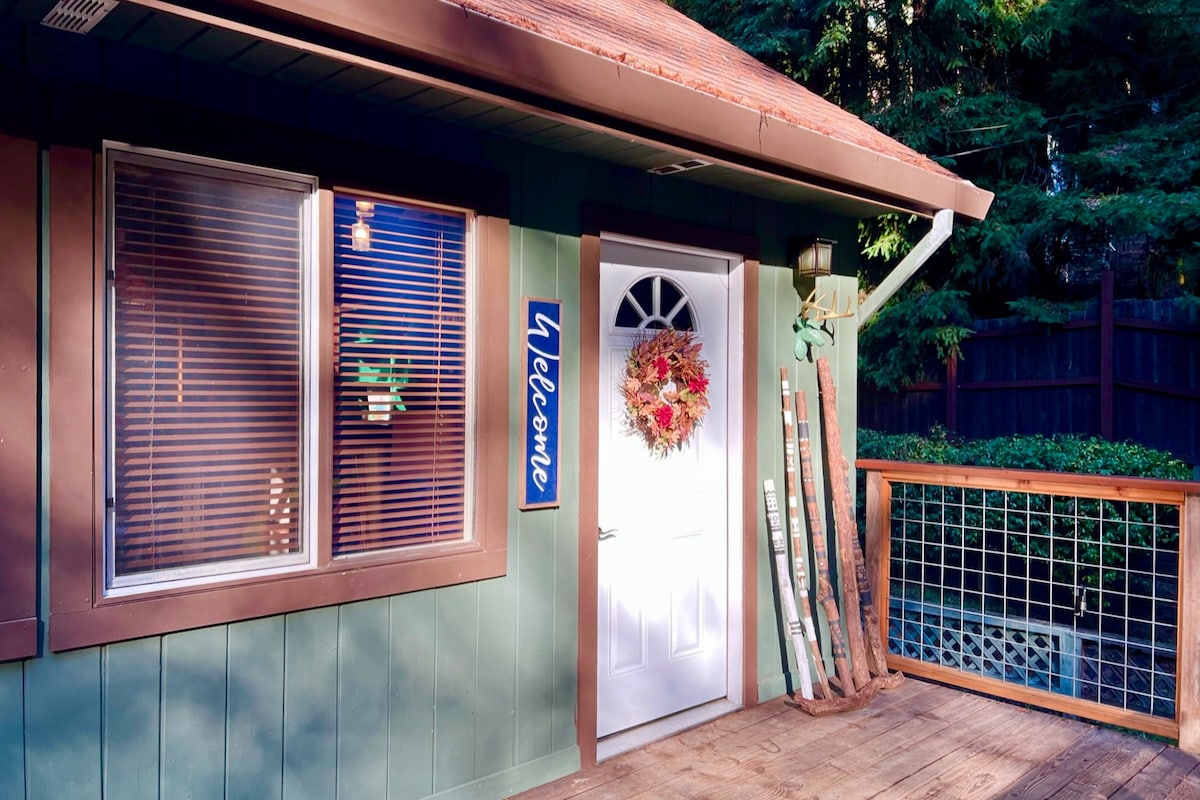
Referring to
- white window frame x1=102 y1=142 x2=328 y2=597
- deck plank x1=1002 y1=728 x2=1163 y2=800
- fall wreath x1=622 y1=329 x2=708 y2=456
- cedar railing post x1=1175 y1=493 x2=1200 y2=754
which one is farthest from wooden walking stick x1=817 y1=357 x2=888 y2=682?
white window frame x1=102 y1=142 x2=328 y2=597

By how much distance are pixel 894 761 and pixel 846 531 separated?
111 centimetres

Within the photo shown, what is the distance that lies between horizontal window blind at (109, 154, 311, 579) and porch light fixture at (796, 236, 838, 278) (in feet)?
7.66

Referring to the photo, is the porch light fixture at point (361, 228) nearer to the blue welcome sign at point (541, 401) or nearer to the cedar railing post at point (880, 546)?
the blue welcome sign at point (541, 401)

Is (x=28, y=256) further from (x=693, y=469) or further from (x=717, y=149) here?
(x=693, y=469)

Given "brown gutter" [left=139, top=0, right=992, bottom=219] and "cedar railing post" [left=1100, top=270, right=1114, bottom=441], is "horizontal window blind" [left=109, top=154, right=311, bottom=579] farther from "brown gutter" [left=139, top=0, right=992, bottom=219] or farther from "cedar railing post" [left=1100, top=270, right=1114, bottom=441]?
"cedar railing post" [left=1100, top=270, right=1114, bottom=441]

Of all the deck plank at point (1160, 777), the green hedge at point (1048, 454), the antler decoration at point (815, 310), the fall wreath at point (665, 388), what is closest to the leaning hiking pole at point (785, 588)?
the fall wreath at point (665, 388)

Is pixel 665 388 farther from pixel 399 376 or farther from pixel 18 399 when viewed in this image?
pixel 18 399

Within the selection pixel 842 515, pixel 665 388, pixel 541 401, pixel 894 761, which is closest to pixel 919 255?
pixel 842 515

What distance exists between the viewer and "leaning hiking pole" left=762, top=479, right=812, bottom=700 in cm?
377

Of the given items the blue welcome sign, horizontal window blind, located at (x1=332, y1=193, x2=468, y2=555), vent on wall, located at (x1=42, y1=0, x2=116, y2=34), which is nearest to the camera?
vent on wall, located at (x1=42, y1=0, x2=116, y2=34)

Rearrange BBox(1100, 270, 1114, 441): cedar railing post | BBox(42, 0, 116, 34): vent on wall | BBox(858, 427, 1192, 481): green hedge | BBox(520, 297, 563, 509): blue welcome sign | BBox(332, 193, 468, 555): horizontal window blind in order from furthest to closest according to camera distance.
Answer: BBox(1100, 270, 1114, 441): cedar railing post → BBox(858, 427, 1192, 481): green hedge → BBox(520, 297, 563, 509): blue welcome sign → BBox(332, 193, 468, 555): horizontal window blind → BBox(42, 0, 116, 34): vent on wall

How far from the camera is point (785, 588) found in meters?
3.79

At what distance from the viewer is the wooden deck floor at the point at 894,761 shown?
2.98 m

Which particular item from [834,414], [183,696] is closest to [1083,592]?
[834,414]
